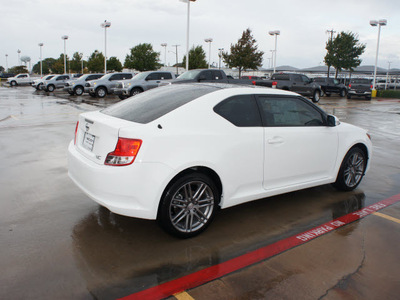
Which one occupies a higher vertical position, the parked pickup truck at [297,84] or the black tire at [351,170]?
the parked pickup truck at [297,84]

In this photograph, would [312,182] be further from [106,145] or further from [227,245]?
[106,145]

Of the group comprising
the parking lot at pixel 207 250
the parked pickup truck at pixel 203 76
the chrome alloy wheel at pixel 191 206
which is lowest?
the parking lot at pixel 207 250

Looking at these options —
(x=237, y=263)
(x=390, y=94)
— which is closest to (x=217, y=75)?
(x=237, y=263)

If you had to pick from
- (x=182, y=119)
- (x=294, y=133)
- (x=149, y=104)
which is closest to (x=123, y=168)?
(x=182, y=119)

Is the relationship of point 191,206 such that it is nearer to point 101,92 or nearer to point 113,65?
point 101,92

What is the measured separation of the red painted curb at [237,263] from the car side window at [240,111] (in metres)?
1.40

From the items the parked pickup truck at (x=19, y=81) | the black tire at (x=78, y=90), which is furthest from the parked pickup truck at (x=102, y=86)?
the parked pickup truck at (x=19, y=81)

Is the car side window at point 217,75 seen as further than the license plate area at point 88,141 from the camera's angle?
Yes

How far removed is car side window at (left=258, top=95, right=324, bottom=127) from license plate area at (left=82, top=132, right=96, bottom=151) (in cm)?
204

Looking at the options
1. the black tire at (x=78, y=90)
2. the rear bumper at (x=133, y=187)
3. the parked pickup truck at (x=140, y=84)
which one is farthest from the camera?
the black tire at (x=78, y=90)

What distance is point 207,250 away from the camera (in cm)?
366

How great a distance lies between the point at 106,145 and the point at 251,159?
64.7 inches

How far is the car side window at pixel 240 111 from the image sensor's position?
4.11m

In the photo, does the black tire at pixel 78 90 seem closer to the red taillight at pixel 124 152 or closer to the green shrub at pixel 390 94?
the red taillight at pixel 124 152
